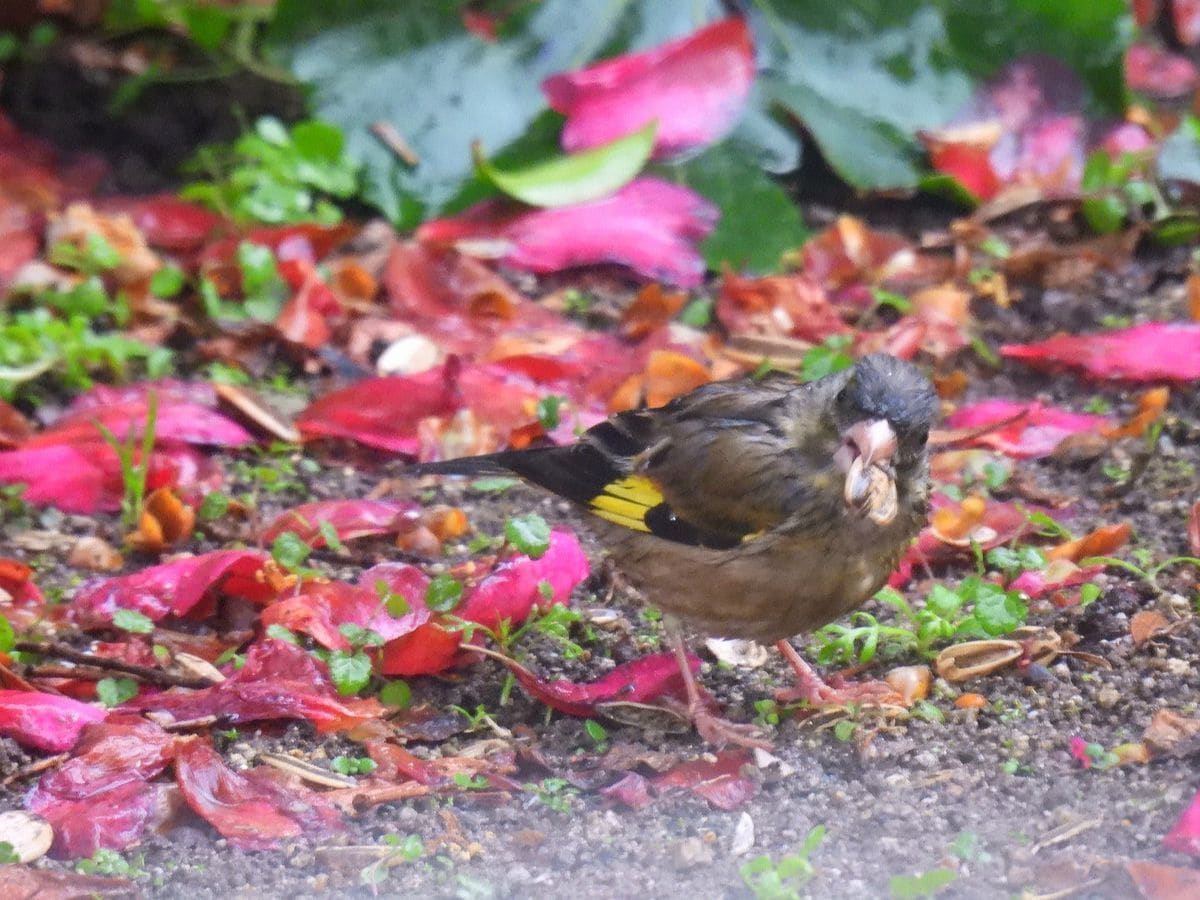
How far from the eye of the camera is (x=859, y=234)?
585 cm

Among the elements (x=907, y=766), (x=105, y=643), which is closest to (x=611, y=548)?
(x=907, y=766)

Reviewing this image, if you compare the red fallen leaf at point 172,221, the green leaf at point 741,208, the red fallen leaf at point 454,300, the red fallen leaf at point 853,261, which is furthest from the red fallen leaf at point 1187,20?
the red fallen leaf at point 172,221

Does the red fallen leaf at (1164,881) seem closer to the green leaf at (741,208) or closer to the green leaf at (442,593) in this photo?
the green leaf at (442,593)

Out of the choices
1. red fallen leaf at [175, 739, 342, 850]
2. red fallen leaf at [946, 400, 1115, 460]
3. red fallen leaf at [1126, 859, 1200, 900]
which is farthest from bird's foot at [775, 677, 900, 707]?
red fallen leaf at [946, 400, 1115, 460]

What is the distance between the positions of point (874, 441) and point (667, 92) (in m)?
2.86

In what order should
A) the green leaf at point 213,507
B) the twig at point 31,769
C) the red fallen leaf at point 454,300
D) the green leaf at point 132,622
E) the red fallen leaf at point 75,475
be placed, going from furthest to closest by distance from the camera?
1. the red fallen leaf at point 454,300
2. the red fallen leaf at point 75,475
3. the green leaf at point 213,507
4. the green leaf at point 132,622
5. the twig at point 31,769

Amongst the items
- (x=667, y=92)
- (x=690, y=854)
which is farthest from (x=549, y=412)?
(x=690, y=854)

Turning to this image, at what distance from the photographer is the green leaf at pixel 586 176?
5.79 m

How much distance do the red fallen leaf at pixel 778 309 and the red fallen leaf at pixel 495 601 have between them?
4.79 ft

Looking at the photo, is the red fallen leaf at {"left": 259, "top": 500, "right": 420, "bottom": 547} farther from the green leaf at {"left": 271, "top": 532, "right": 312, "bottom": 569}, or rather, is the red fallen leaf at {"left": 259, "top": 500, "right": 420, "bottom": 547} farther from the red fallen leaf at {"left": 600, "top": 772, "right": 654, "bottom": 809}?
the red fallen leaf at {"left": 600, "top": 772, "right": 654, "bottom": 809}

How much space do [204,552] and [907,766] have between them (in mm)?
1959

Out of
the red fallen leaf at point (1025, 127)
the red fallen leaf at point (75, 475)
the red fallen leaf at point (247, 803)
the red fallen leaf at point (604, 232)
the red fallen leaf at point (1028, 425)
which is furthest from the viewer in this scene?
the red fallen leaf at point (1025, 127)

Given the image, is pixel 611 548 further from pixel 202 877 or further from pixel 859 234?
pixel 859 234

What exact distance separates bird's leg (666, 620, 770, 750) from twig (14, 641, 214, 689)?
1.06 metres
